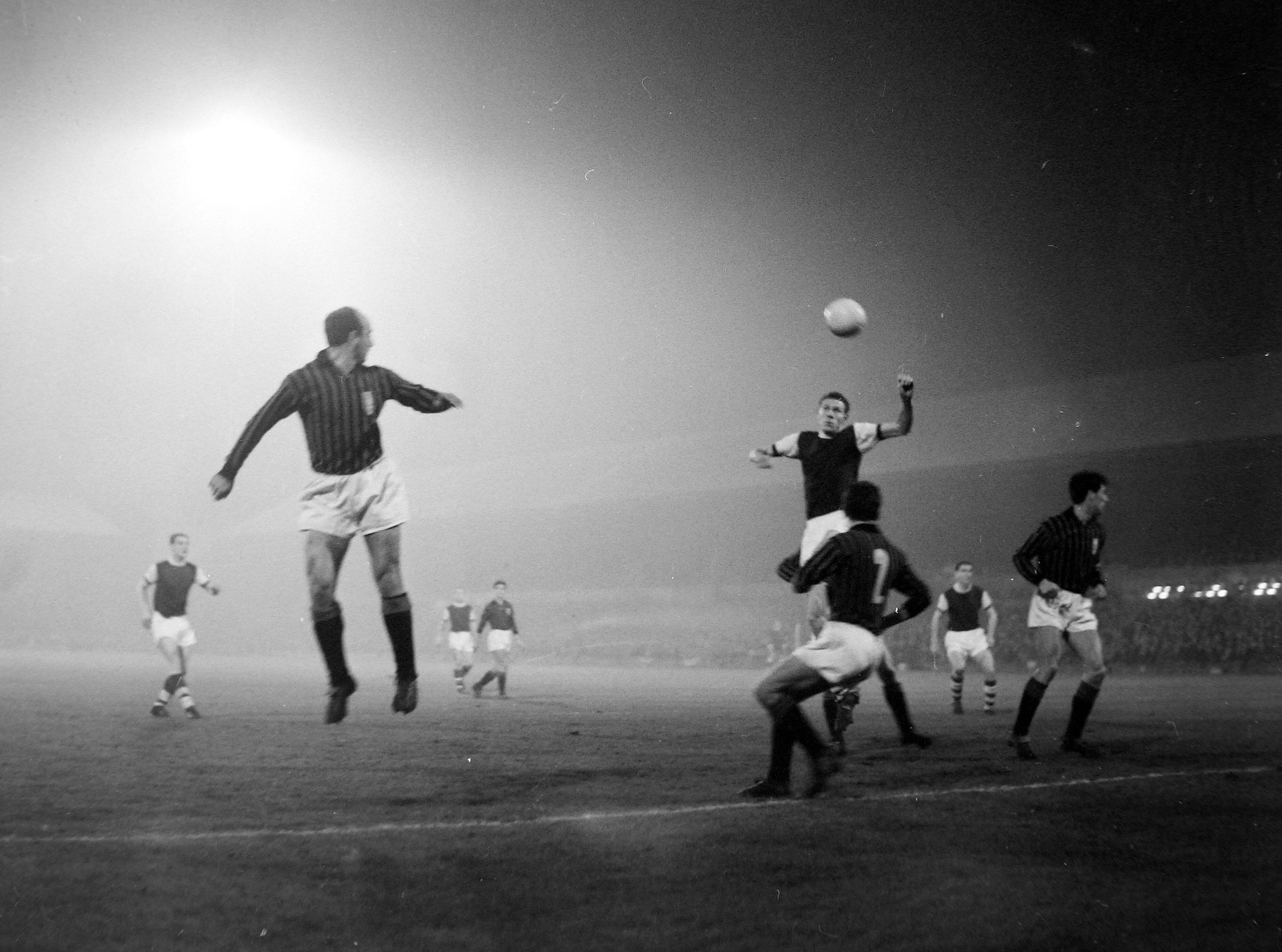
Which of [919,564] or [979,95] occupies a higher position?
[979,95]

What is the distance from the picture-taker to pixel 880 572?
434 cm

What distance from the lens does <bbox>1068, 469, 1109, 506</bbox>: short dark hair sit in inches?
230

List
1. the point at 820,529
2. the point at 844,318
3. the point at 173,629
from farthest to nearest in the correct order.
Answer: the point at 173,629, the point at 820,529, the point at 844,318

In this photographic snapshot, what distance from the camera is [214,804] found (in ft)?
14.1

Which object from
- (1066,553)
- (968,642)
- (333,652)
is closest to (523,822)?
(333,652)

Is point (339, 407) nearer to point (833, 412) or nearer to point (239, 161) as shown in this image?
point (239, 161)

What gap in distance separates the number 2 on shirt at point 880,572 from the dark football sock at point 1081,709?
2.27m

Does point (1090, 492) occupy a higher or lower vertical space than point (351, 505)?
higher

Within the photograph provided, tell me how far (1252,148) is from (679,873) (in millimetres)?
8212

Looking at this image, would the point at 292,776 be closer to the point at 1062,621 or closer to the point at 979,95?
the point at 1062,621

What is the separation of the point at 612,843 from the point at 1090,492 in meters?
3.46

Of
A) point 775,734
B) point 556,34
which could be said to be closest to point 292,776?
point 775,734

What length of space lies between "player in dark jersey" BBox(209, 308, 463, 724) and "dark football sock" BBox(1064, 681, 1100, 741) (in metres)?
3.78

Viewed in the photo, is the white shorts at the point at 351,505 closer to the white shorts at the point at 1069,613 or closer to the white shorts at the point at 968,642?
the white shorts at the point at 1069,613
